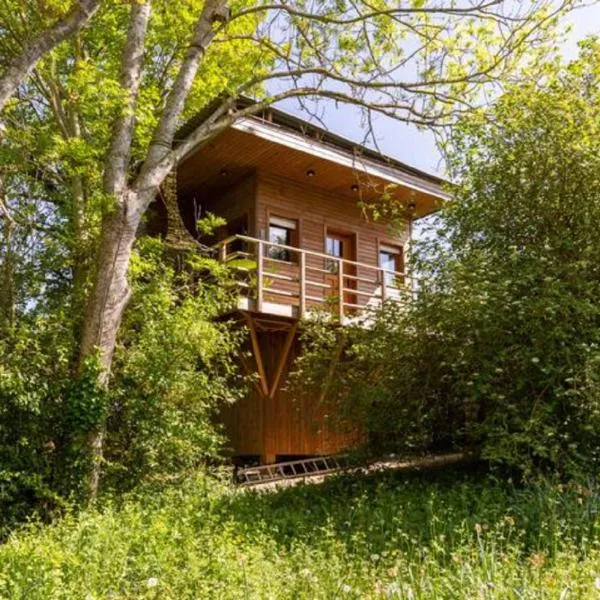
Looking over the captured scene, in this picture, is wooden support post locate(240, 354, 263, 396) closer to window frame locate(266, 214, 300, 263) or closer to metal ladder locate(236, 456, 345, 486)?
metal ladder locate(236, 456, 345, 486)

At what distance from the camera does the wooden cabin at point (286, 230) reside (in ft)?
40.9

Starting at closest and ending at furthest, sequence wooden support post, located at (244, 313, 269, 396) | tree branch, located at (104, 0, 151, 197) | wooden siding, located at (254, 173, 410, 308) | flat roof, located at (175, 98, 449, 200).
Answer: tree branch, located at (104, 0, 151, 197) < wooden support post, located at (244, 313, 269, 396) < flat roof, located at (175, 98, 449, 200) < wooden siding, located at (254, 173, 410, 308)

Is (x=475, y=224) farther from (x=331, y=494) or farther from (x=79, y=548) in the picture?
(x=79, y=548)

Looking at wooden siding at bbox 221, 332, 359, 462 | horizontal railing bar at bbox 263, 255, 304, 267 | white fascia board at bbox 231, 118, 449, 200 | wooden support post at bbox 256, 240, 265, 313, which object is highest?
white fascia board at bbox 231, 118, 449, 200

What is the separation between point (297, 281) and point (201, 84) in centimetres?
513

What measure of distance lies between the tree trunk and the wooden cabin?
3.09 metres

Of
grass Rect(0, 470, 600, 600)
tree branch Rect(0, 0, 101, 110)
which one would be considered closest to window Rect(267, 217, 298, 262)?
grass Rect(0, 470, 600, 600)

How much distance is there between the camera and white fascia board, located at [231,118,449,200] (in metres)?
12.6

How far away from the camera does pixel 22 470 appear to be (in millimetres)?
7363

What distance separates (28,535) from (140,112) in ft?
17.7

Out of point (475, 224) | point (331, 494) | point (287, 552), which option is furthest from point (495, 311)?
point (287, 552)

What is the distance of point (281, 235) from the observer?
15.0 metres

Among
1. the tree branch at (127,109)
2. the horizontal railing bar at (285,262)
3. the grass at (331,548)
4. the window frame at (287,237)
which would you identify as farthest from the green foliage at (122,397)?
the window frame at (287,237)

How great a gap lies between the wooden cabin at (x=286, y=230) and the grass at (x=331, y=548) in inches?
200
